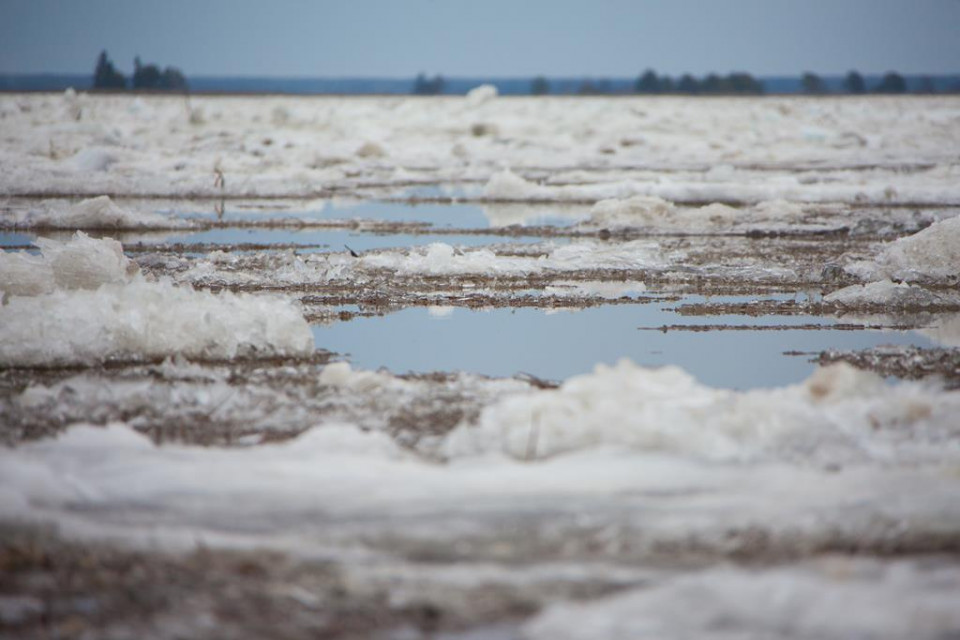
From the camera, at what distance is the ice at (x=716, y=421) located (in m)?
3.29

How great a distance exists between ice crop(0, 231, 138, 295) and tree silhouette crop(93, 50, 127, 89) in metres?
39.6

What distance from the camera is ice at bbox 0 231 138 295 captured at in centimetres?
552

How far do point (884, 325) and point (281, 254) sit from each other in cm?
422

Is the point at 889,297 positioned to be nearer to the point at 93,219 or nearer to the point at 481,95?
the point at 93,219

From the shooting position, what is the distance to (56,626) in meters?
2.29

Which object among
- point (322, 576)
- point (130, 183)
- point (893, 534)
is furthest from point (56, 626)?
point (130, 183)

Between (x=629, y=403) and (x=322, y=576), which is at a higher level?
(x=629, y=403)

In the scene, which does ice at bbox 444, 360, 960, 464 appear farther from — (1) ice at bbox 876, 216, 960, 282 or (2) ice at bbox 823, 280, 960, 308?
(1) ice at bbox 876, 216, 960, 282

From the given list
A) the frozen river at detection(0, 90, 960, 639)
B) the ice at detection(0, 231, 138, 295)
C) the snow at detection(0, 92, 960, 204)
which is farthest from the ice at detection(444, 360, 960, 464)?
the snow at detection(0, 92, 960, 204)

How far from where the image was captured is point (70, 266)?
5742 mm

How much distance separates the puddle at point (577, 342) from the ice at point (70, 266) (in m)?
1.14

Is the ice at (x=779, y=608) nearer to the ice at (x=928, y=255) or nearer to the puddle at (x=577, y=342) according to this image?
the puddle at (x=577, y=342)

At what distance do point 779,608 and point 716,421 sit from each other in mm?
1066

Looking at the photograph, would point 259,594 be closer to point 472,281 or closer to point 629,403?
point 629,403
